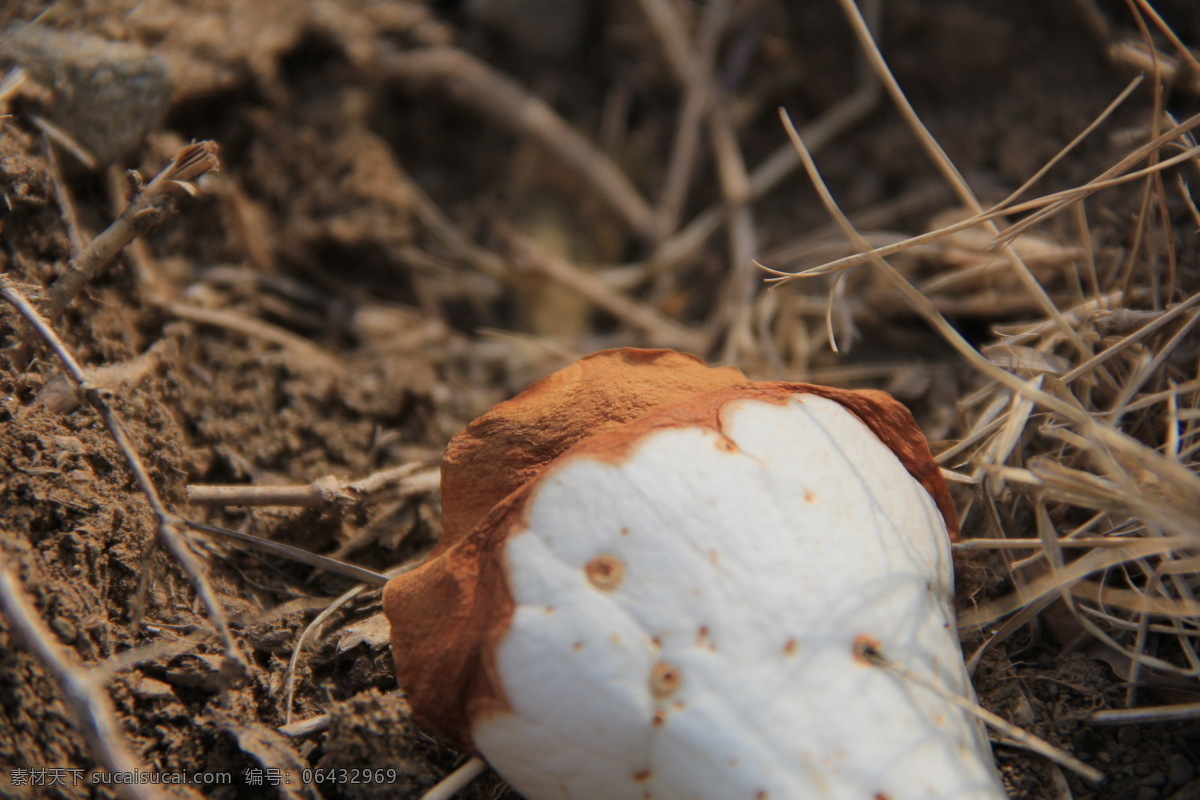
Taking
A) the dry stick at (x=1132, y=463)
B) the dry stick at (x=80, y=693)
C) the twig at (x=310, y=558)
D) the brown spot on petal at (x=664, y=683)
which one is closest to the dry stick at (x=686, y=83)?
the dry stick at (x=1132, y=463)

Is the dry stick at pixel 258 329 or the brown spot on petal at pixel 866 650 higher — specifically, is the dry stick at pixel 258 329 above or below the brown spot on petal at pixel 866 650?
above

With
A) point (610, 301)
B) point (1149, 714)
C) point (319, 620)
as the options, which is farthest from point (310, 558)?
point (1149, 714)

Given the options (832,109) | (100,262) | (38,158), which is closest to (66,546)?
(100,262)

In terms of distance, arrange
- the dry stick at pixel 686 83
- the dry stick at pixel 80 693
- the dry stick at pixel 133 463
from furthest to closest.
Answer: the dry stick at pixel 686 83
the dry stick at pixel 133 463
the dry stick at pixel 80 693

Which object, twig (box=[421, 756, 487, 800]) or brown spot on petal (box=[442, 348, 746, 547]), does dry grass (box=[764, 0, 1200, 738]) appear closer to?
brown spot on petal (box=[442, 348, 746, 547])

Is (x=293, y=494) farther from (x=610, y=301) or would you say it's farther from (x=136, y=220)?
(x=610, y=301)

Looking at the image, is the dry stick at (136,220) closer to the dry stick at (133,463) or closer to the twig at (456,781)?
the dry stick at (133,463)
